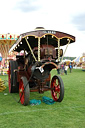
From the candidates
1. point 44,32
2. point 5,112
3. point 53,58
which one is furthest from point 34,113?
point 44,32

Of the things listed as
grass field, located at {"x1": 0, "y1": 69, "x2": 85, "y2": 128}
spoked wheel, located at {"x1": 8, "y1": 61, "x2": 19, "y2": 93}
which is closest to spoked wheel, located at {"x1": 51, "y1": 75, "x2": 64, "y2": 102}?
grass field, located at {"x1": 0, "y1": 69, "x2": 85, "y2": 128}

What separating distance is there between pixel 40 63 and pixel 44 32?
2.81 feet

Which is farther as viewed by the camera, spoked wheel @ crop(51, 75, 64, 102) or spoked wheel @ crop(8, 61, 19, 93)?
spoked wheel @ crop(8, 61, 19, 93)

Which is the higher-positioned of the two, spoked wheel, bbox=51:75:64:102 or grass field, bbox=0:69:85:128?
spoked wheel, bbox=51:75:64:102

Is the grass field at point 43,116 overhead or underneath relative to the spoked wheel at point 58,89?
underneath

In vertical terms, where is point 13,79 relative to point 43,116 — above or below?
above

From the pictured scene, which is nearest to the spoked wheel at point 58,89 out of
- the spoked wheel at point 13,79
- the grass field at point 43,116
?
the grass field at point 43,116

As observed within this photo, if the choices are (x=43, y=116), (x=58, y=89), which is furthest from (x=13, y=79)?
(x=43, y=116)

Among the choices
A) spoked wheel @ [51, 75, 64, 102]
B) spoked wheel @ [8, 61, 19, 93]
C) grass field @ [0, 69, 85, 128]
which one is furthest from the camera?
spoked wheel @ [8, 61, 19, 93]

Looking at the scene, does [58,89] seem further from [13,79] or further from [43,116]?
[13,79]

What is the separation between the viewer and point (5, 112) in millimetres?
3592

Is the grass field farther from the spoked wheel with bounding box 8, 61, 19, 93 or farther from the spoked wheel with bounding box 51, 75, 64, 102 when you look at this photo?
the spoked wheel with bounding box 8, 61, 19, 93

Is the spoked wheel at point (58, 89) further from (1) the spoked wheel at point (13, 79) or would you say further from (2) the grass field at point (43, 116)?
(1) the spoked wheel at point (13, 79)

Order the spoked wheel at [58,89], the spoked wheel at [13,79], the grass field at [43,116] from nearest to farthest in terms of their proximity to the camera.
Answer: the grass field at [43,116] < the spoked wheel at [58,89] < the spoked wheel at [13,79]
